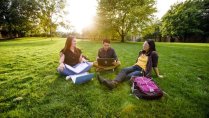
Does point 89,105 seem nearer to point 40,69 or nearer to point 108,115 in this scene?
point 108,115

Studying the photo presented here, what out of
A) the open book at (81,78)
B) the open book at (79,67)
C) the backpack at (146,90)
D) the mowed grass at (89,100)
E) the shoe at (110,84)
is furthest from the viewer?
the open book at (79,67)

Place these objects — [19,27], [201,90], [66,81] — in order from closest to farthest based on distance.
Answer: [201,90], [66,81], [19,27]

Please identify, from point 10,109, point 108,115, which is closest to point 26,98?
point 10,109

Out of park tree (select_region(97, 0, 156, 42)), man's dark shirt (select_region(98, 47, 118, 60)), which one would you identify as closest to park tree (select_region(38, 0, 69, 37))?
park tree (select_region(97, 0, 156, 42))

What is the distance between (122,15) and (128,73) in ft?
85.2

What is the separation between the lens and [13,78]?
5668 millimetres

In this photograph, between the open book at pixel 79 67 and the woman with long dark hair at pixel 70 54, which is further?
the woman with long dark hair at pixel 70 54

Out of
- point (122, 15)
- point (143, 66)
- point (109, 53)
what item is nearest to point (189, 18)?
point (122, 15)

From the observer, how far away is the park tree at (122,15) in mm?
28408

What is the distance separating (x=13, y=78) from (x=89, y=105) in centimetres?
331

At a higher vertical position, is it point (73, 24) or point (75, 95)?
point (73, 24)

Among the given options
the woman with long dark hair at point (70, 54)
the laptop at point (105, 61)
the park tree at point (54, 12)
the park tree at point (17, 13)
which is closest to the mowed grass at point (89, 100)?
the woman with long dark hair at point (70, 54)

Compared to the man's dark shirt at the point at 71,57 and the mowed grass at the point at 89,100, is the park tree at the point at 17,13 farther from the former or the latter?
the mowed grass at the point at 89,100

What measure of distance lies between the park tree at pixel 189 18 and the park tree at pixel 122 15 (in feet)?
69.0
